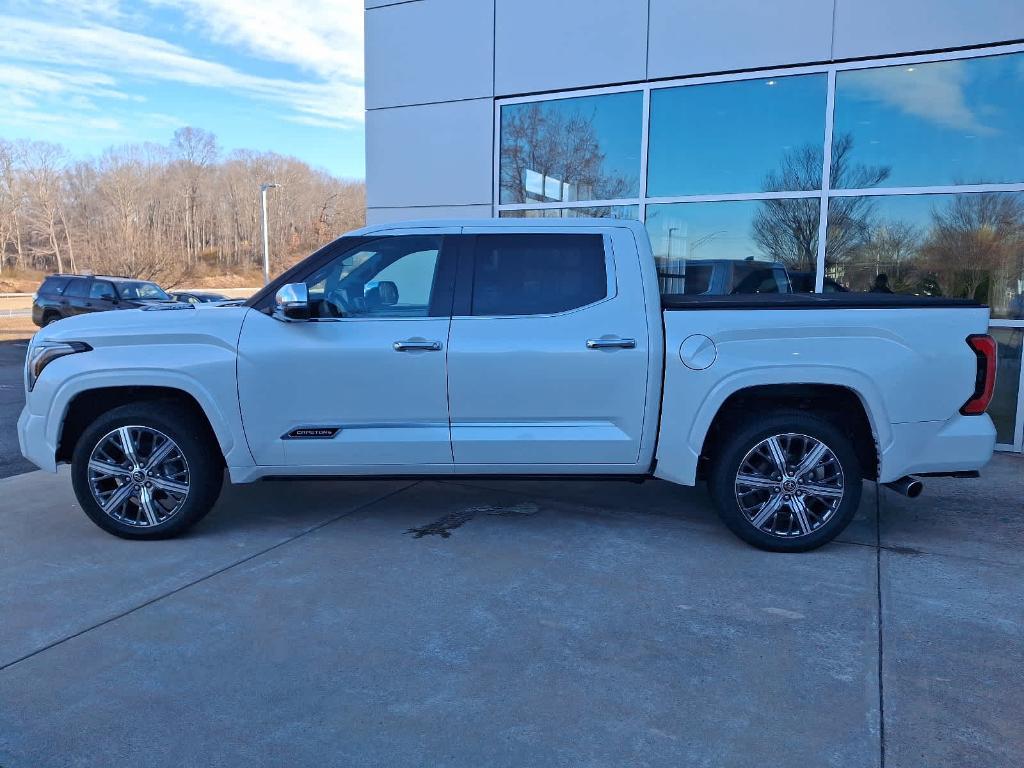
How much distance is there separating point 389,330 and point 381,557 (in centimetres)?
134

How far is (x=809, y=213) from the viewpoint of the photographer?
26.9ft

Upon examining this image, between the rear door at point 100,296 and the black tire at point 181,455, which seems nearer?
the black tire at point 181,455

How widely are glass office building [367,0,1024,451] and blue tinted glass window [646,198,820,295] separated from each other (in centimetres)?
2

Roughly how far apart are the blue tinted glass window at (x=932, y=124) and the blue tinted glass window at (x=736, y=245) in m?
0.62

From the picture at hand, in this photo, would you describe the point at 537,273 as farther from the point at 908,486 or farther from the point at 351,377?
the point at 908,486

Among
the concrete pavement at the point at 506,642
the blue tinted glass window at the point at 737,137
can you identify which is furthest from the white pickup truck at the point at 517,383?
the blue tinted glass window at the point at 737,137

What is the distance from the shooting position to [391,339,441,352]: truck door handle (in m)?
4.52

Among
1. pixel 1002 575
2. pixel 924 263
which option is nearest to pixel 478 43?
pixel 924 263

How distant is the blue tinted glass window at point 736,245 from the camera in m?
8.30

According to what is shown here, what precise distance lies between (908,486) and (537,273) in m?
2.48

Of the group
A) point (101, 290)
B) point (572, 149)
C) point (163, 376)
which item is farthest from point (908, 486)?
point (101, 290)

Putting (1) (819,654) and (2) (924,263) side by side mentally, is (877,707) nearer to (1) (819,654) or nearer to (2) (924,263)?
(1) (819,654)

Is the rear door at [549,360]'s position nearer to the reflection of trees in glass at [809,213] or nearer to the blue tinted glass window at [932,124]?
the reflection of trees in glass at [809,213]

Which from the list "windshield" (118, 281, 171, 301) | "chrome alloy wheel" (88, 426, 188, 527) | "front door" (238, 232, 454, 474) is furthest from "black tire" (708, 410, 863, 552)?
"windshield" (118, 281, 171, 301)
